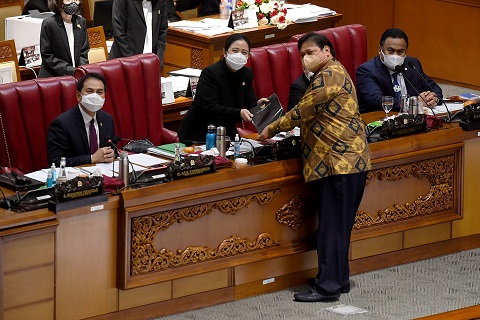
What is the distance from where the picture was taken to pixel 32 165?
7078mm

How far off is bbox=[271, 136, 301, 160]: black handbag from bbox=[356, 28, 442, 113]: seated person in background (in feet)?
3.89

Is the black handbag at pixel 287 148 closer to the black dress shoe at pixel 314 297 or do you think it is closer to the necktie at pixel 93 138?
the black dress shoe at pixel 314 297

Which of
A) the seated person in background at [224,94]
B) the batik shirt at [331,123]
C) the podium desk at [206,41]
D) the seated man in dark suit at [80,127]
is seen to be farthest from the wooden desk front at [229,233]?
the podium desk at [206,41]

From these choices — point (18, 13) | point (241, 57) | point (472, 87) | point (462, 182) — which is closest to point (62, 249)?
point (241, 57)

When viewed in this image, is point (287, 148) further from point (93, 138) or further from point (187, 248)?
point (93, 138)

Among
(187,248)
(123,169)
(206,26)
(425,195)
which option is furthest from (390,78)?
(206,26)

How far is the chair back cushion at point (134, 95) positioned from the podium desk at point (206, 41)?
1668 mm

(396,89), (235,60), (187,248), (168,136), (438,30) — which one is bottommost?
(187,248)

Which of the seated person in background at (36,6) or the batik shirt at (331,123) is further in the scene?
the seated person in background at (36,6)

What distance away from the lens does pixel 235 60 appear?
7176 mm

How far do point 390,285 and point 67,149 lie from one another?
70.2 inches

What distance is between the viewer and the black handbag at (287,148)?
6406 mm

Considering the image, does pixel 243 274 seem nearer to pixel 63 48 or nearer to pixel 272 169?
pixel 272 169

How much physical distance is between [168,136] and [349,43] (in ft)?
4.86
